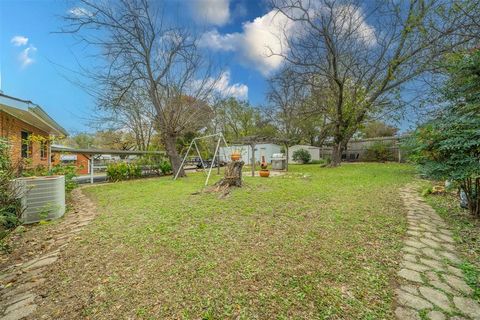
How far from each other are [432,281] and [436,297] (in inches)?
10.3

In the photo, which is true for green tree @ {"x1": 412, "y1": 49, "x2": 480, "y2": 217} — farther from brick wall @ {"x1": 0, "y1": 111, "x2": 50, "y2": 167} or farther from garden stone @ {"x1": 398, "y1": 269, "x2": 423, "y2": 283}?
brick wall @ {"x1": 0, "y1": 111, "x2": 50, "y2": 167}

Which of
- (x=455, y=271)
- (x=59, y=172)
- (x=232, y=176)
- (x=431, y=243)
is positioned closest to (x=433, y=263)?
(x=455, y=271)

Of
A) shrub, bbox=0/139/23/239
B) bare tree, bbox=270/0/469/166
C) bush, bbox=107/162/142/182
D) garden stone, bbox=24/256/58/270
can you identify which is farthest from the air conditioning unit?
bare tree, bbox=270/0/469/166

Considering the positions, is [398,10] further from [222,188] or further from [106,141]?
[106,141]

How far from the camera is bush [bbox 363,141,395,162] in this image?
55.2 ft

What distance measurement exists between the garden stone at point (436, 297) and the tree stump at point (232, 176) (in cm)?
500

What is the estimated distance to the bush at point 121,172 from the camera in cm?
997

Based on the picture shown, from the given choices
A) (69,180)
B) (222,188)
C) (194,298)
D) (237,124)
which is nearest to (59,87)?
(69,180)

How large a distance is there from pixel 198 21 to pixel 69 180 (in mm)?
7828

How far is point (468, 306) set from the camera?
63.0 inches

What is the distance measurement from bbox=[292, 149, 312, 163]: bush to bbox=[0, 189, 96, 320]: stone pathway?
57.6 ft

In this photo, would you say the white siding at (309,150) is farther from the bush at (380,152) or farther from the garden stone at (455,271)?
the garden stone at (455,271)

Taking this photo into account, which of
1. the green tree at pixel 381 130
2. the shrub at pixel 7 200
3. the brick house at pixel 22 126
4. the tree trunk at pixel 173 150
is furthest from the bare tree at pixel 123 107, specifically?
the green tree at pixel 381 130

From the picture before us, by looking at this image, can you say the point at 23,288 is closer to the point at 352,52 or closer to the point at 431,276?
the point at 431,276
